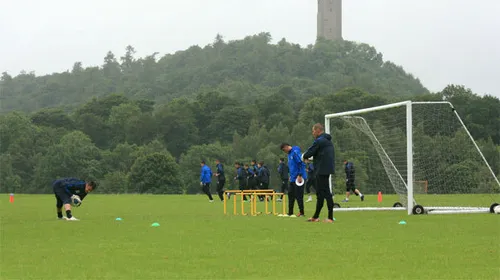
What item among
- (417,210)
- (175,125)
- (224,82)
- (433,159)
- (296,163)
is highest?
(224,82)

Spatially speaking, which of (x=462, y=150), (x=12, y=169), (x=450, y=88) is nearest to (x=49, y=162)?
(x=12, y=169)

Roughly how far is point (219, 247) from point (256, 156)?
10709 centimetres

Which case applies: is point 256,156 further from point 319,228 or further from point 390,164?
point 319,228

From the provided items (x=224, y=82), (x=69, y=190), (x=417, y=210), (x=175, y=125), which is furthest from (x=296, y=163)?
(x=224, y=82)

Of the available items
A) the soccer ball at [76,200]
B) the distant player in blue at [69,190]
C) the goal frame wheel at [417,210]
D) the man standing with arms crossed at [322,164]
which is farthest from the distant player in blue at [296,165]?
the soccer ball at [76,200]

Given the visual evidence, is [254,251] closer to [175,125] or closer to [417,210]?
[417,210]

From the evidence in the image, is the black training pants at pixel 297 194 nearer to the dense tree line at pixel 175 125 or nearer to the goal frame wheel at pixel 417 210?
the goal frame wheel at pixel 417 210

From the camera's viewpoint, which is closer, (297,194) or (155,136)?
A: (297,194)

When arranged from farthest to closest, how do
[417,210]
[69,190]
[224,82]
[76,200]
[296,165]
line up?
[224,82], [417,210], [296,165], [69,190], [76,200]

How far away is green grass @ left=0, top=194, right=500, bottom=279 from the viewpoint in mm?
9766

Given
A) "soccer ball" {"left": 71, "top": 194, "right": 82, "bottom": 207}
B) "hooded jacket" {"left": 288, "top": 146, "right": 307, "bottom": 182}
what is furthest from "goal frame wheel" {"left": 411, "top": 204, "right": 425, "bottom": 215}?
"soccer ball" {"left": 71, "top": 194, "right": 82, "bottom": 207}

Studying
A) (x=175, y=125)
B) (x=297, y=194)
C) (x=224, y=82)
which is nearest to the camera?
(x=297, y=194)

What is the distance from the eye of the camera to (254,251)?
39.8ft

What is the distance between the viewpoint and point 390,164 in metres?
29.5
